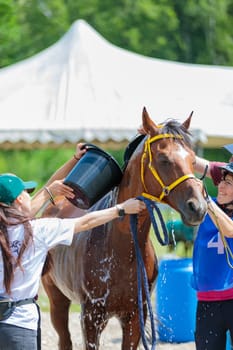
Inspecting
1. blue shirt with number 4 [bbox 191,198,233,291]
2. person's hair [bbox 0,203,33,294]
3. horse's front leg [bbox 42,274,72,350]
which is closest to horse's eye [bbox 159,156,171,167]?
blue shirt with number 4 [bbox 191,198,233,291]

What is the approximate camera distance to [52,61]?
10633 mm

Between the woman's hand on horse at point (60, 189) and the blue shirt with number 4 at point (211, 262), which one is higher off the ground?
the woman's hand on horse at point (60, 189)

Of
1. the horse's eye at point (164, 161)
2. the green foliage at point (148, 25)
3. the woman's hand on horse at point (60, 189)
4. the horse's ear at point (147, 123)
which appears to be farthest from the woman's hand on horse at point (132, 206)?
the green foliage at point (148, 25)

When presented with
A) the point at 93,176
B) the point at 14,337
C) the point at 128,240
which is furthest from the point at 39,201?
the point at 14,337

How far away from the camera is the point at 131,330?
5.17 m

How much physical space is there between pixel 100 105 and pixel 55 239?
18.4 feet

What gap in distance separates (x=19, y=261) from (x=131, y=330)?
64.2 inches

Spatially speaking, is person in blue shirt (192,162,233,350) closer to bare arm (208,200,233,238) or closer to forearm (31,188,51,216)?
bare arm (208,200,233,238)

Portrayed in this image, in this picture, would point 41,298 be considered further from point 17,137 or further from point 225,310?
point 225,310

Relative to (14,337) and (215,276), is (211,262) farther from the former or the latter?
(14,337)

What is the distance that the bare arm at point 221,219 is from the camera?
4.31 m

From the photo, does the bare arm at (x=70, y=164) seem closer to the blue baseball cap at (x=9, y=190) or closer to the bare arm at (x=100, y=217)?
the bare arm at (x=100, y=217)

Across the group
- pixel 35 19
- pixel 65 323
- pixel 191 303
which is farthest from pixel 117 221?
pixel 35 19

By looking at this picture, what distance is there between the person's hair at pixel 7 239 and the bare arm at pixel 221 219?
1074 mm
